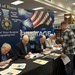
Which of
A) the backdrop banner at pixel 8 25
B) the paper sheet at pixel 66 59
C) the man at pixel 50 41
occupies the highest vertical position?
the backdrop banner at pixel 8 25

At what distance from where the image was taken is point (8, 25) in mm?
4117

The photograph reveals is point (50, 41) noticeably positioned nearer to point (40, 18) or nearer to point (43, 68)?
point (40, 18)

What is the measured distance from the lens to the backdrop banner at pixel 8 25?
393cm

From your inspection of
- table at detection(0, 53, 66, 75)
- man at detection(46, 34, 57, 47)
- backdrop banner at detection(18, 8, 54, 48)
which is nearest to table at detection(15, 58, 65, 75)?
table at detection(0, 53, 66, 75)

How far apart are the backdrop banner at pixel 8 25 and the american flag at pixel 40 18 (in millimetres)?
1217

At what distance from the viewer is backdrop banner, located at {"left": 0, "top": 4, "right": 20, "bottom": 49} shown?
3926mm

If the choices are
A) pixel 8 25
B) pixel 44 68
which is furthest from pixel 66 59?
pixel 8 25

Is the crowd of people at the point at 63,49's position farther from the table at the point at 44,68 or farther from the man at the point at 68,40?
the table at the point at 44,68

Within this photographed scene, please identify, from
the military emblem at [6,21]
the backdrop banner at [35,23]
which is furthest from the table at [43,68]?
the backdrop banner at [35,23]

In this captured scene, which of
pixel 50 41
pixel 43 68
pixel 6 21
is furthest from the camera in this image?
pixel 50 41

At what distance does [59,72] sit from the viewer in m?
3.90

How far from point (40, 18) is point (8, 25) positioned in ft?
6.61

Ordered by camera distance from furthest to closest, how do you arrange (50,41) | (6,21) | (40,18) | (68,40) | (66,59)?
(40,18) < (50,41) < (6,21) < (66,59) < (68,40)

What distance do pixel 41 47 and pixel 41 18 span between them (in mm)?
1440
